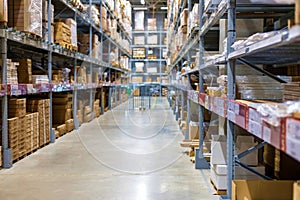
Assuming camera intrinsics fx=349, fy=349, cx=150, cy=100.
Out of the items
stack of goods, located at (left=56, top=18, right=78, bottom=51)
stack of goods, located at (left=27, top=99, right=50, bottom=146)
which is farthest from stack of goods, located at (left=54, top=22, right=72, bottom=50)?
stack of goods, located at (left=27, top=99, right=50, bottom=146)

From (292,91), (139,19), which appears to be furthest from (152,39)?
(292,91)

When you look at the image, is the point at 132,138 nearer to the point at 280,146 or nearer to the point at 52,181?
the point at 52,181

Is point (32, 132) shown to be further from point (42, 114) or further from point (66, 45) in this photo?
point (66, 45)

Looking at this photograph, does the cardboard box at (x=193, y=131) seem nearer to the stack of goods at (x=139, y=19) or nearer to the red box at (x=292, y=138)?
the red box at (x=292, y=138)

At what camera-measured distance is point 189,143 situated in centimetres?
467

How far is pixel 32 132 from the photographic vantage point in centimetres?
471

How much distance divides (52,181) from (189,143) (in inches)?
76.7

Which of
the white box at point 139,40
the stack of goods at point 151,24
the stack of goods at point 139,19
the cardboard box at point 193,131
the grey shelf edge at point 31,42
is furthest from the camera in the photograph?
the white box at point 139,40

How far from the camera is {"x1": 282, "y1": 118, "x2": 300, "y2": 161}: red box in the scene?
3.73 ft

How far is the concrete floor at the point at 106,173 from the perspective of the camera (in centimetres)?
308

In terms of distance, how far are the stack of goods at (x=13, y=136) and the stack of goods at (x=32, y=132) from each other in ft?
1.07

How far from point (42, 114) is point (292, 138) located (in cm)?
449

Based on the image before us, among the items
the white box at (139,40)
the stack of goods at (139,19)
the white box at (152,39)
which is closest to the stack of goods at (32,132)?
the stack of goods at (139,19)

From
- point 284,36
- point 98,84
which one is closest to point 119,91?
point 98,84
